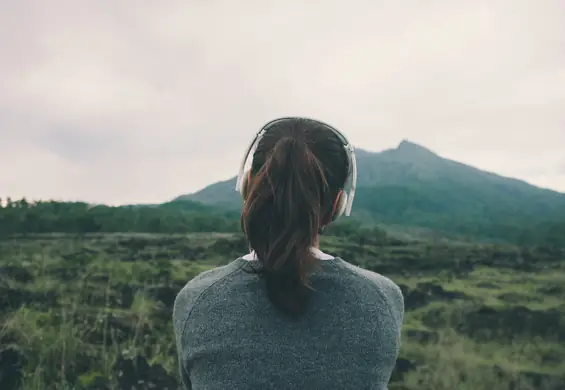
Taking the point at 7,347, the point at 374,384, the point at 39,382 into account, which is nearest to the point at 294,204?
the point at 374,384

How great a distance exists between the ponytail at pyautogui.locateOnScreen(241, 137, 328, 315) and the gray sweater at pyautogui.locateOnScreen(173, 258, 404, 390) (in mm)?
36

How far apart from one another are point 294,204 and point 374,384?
394 mm

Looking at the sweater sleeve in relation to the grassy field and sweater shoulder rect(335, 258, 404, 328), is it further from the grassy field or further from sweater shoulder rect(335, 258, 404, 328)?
the grassy field

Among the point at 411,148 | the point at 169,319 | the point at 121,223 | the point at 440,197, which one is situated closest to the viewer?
the point at 169,319

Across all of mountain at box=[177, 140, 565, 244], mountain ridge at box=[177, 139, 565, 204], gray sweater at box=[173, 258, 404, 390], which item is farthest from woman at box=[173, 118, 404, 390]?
mountain ridge at box=[177, 139, 565, 204]

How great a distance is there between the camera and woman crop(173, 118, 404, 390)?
3.73 feet

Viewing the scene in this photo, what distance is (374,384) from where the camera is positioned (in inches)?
46.6

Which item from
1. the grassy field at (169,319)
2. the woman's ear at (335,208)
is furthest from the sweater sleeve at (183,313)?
the grassy field at (169,319)

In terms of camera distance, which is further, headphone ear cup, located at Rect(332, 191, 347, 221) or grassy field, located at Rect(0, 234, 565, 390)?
grassy field, located at Rect(0, 234, 565, 390)

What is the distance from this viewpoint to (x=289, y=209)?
1162mm

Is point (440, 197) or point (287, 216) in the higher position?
point (440, 197)

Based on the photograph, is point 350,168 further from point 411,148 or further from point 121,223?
point 411,148

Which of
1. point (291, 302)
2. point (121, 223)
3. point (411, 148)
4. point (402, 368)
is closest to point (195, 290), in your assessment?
point (291, 302)

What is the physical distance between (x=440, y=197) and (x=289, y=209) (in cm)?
8315
